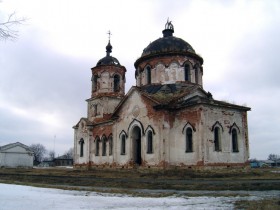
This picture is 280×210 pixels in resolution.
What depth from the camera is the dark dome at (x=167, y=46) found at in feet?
94.8

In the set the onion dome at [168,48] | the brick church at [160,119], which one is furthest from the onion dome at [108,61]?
the onion dome at [168,48]

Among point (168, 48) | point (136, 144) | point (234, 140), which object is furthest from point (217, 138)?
point (168, 48)

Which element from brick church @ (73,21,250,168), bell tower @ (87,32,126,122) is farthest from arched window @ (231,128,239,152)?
bell tower @ (87,32,126,122)

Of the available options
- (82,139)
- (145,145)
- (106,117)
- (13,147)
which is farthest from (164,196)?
(13,147)

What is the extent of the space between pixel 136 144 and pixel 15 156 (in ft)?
114

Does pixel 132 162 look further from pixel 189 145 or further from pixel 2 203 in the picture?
pixel 2 203

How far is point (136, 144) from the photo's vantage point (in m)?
27.7

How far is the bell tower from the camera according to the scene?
33875mm

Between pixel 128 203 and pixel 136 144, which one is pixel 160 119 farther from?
pixel 128 203

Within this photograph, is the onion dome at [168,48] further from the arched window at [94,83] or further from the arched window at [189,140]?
the arched window at [189,140]

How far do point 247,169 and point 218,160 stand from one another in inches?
130

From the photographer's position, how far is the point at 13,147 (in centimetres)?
5441

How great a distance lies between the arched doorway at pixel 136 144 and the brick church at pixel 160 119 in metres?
0.09

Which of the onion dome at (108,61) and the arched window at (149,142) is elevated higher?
the onion dome at (108,61)
